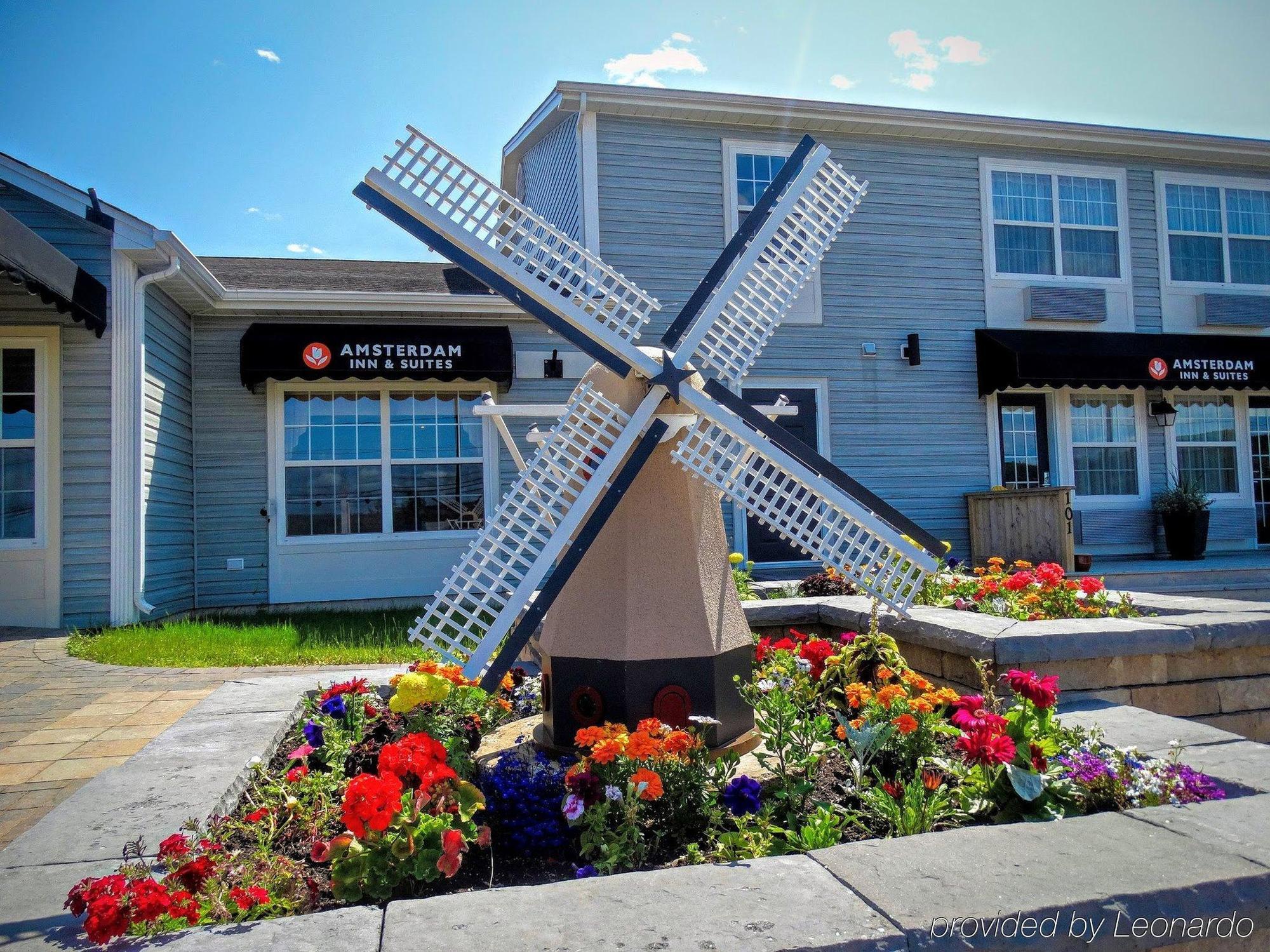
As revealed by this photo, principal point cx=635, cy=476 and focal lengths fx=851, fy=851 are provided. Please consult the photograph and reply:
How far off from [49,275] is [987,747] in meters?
7.61

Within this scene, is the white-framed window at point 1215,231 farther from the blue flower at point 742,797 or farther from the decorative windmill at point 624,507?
the blue flower at point 742,797

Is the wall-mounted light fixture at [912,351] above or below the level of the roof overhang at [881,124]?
below

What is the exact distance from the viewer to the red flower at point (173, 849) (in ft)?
7.43

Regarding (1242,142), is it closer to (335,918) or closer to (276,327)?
(276,327)

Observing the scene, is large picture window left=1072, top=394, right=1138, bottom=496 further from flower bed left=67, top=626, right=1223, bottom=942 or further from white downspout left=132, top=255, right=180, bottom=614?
white downspout left=132, top=255, right=180, bottom=614

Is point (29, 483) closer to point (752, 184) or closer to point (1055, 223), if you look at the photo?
point (752, 184)

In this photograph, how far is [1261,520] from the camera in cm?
1291

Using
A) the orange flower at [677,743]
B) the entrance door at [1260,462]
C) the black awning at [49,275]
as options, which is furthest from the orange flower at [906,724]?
the entrance door at [1260,462]

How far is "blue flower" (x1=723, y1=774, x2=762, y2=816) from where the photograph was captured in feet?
9.14

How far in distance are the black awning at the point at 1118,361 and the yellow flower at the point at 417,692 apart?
9.84 meters

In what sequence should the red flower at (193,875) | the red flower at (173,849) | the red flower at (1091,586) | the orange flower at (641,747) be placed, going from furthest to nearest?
the red flower at (1091,586), the orange flower at (641,747), the red flower at (173,849), the red flower at (193,875)

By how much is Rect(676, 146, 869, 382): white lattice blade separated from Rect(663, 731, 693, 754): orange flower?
5.77 ft

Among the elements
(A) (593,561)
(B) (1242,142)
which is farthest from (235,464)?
(B) (1242,142)

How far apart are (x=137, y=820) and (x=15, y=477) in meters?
7.22
